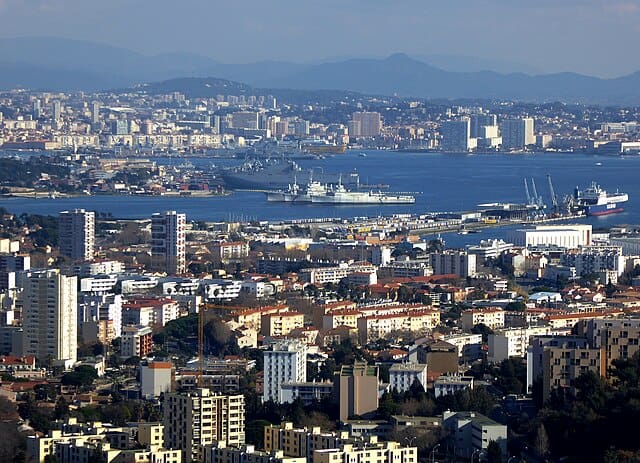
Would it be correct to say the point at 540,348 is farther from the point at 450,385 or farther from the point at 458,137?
the point at 458,137

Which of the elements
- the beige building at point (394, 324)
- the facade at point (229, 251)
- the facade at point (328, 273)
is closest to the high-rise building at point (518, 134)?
the facade at point (229, 251)

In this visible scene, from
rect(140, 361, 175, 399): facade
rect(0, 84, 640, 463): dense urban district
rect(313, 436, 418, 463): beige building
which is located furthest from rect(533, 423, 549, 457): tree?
rect(140, 361, 175, 399): facade

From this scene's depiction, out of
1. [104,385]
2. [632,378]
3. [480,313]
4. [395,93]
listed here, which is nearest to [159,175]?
[480,313]

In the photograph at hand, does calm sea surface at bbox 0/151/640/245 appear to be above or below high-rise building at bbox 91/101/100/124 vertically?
Result: below

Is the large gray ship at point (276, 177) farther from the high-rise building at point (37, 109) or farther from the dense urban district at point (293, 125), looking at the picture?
the high-rise building at point (37, 109)

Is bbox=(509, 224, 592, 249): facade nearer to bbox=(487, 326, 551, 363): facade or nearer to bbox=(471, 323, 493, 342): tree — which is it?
bbox=(471, 323, 493, 342): tree

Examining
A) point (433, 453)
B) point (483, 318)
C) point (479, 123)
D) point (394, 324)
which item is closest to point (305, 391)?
point (433, 453)

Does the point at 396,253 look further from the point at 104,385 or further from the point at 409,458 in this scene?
the point at 409,458
